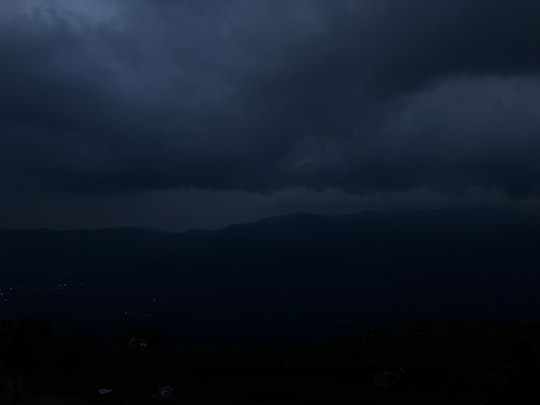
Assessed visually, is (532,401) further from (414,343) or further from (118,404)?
(414,343)

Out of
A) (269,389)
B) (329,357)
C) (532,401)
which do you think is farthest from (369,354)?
(532,401)

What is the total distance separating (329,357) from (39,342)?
→ 40.1 metres

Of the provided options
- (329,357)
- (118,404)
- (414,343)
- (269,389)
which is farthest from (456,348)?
(118,404)

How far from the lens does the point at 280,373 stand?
65.6 metres

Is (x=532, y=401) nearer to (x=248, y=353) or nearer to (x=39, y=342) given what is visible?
(x=248, y=353)

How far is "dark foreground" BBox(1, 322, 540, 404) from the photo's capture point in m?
56.5

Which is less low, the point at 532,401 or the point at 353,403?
the point at 532,401

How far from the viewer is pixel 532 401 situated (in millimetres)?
36188

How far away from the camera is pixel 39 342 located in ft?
290

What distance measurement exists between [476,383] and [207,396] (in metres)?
25.3

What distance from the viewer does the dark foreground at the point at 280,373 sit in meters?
56.5

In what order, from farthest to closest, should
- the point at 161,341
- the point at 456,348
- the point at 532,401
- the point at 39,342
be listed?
the point at 161,341 → the point at 39,342 → the point at 456,348 → the point at 532,401

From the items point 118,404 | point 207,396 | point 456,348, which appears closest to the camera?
point 118,404

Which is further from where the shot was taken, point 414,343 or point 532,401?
point 414,343
